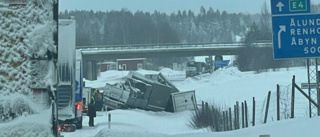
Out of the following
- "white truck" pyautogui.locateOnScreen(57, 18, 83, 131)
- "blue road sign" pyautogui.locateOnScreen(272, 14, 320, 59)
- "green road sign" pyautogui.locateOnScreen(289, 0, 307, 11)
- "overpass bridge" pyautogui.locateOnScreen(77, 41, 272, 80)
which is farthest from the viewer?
"overpass bridge" pyautogui.locateOnScreen(77, 41, 272, 80)

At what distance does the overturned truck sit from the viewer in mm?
37938

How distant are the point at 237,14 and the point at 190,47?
11568cm

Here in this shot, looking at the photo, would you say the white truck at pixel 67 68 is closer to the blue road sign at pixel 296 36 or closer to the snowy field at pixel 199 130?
the snowy field at pixel 199 130

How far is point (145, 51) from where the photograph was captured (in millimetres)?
82062

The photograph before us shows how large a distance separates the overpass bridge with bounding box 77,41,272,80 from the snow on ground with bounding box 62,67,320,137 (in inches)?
373

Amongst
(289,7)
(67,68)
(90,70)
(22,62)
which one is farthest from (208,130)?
(90,70)

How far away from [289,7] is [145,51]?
225 ft

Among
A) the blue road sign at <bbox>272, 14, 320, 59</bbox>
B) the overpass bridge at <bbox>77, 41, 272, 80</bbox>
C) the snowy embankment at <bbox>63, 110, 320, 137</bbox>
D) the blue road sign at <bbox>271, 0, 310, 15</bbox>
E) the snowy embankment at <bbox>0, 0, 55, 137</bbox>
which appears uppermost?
the overpass bridge at <bbox>77, 41, 272, 80</bbox>

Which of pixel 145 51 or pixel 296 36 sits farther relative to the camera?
pixel 145 51

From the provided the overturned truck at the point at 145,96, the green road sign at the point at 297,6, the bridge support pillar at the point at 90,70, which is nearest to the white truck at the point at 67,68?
the green road sign at the point at 297,6

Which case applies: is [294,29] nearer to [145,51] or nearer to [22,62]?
[22,62]

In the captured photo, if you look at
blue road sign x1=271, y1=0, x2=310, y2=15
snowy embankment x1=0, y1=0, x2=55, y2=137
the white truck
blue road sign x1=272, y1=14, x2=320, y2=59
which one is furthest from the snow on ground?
snowy embankment x1=0, y1=0, x2=55, y2=137

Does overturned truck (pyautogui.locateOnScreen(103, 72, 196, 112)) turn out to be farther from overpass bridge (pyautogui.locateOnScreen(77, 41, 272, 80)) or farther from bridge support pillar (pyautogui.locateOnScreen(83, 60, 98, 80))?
bridge support pillar (pyautogui.locateOnScreen(83, 60, 98, 80))

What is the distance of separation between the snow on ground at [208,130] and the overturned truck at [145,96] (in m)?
0.91
